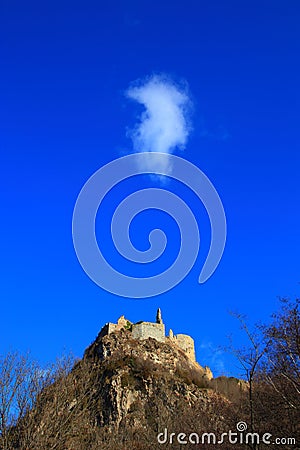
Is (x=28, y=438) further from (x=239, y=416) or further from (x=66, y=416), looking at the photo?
(x=239, y=416)

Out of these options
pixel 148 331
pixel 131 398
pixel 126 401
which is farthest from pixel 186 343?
pixel 126 401

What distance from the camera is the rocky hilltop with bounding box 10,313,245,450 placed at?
20.6 m

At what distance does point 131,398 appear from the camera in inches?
2003

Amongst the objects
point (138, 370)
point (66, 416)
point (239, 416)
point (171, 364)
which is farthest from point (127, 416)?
point (66, 416)

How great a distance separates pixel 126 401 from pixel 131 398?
94 cm

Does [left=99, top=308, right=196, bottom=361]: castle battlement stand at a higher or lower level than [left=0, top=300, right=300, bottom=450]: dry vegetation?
higher

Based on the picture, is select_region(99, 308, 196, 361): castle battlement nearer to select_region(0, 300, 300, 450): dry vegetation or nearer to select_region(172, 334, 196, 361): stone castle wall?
select_region(172, 334, 196, 361): stone castle wall

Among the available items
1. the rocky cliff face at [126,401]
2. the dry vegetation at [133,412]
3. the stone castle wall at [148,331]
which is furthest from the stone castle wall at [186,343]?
the dry vegetation at [133,412]

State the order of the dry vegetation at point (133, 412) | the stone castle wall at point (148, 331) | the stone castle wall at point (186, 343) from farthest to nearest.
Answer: the stone castle wall at point (186, 343) → the stone castle wall at point (148, 331) → the dry vegetation at point (133, 412)

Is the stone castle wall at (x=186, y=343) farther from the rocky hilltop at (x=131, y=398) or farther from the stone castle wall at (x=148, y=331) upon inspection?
the stone castle wall at (x=148, y=331)

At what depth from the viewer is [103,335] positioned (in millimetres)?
61625

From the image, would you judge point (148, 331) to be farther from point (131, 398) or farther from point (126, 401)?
point (126, 401)

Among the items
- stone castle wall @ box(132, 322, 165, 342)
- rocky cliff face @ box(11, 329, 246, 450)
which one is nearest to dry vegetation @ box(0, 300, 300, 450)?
rocky cliff face @ box(11, 329, 246, 450)

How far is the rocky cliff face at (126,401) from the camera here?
20.4 metres
